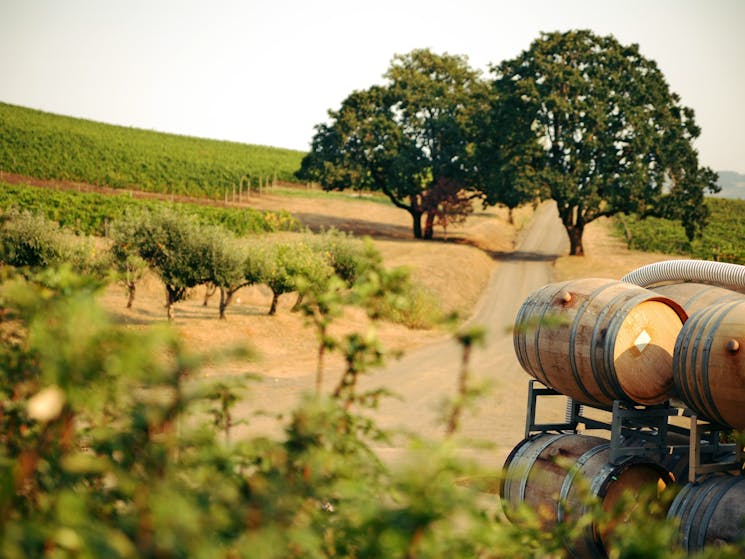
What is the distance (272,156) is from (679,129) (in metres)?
71.4

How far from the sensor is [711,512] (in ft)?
22.1

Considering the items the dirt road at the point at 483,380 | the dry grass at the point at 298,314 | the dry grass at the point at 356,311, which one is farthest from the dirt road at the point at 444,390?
the dry grass at the point at 356,311

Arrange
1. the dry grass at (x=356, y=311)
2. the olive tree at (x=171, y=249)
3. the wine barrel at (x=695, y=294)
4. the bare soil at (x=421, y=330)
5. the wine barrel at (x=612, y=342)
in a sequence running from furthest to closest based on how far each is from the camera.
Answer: the olive tree at (x=171, y=249), the dry grass at (x=356, y=311), the bare soil at (x=421, y=330), the wine barrel at (x=695, y=294), the wine barrel at (x=612, y=342)

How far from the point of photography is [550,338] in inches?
334

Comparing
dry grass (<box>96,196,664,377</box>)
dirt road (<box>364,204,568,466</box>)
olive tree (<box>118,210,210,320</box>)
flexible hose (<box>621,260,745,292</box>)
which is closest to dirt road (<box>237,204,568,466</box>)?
dirt road (<box>364,204,568,466</box>)

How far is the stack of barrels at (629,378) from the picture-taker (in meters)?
6.86

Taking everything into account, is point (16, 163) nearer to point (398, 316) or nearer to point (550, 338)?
point (398, 316)

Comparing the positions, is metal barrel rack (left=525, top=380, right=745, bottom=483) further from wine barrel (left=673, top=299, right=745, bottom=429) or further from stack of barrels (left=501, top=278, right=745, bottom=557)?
wine barrel (left=673, top=299, right=745, bottom=429)

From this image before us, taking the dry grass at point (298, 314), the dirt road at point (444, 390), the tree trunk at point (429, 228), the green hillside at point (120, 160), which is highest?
the green hillside at point (120, 160)

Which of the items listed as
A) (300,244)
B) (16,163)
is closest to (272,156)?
(16,163)

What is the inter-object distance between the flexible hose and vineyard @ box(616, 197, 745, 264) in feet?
85.0

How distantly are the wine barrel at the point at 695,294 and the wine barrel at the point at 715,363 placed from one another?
1551 millimetres

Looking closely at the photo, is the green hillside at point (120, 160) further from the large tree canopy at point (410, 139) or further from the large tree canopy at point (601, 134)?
the large tree canopy at point (601, 134)

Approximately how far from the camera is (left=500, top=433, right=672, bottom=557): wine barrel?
293 inches
